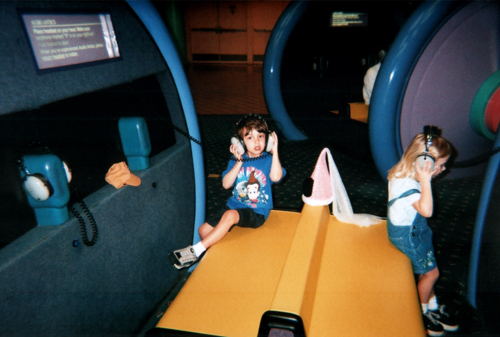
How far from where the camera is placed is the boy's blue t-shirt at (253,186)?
1.88 metres

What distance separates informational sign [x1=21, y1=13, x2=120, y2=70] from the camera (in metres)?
1.09

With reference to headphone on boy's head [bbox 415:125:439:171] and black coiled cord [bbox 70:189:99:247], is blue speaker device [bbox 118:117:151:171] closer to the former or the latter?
black coiled cord [bbox 70:189:99:247]

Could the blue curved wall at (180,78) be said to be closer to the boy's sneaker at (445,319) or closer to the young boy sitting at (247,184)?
the young boy sitting at (247,184)

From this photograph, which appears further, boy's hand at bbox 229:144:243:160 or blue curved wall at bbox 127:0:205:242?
boy's hand at bbox 229:144:243:160

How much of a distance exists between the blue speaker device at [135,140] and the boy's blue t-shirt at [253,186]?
0.51 meters

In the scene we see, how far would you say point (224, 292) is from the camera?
4.33 ft

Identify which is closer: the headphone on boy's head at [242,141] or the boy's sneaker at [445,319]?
the boy's sneaker at [445,319]

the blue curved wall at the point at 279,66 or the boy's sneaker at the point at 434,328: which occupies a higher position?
the blue curved wall at the point at 279,66

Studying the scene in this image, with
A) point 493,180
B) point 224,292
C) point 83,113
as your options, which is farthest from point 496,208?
point 83,113

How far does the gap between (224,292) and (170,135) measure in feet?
3.91

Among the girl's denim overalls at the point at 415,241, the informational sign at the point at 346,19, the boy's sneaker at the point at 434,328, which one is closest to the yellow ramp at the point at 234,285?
the girl's denim overalls at the point at 415,241

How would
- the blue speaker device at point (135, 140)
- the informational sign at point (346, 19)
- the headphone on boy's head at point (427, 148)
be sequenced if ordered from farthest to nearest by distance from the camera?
the informational sign at point (346, 19) < the blue speaker device at point (135, 140) < the headphone on boy's head at point (427, 148)

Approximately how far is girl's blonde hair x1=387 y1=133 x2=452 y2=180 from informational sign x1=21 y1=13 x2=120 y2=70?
1.54m

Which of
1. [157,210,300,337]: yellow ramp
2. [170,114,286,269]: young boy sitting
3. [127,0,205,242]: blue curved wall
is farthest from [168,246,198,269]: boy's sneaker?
[127,0,205,242]: blue curved wall
